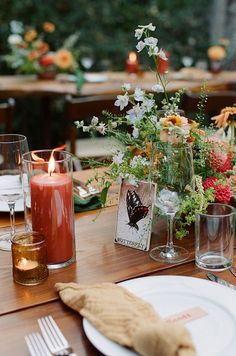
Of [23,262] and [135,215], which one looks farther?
[135,215]

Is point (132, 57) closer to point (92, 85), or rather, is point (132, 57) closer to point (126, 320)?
point (92, 85)

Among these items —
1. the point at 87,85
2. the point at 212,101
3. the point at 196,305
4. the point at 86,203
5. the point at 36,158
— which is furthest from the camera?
the point at 87,85

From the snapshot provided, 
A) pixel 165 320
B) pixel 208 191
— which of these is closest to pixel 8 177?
pixel 208 191

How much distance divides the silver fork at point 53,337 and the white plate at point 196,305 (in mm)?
37

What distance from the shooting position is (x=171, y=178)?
1.08 m

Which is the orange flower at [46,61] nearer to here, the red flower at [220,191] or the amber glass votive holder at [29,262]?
the red flower at [220,191]

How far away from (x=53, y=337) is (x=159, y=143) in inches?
16.9

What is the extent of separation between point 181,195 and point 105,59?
168 inches

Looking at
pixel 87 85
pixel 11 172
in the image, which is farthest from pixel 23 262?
pixel 87 85

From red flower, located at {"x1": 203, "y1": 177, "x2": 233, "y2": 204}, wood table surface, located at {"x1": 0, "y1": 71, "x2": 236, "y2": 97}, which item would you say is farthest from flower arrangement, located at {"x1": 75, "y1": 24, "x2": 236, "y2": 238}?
wood table surface, located at {"x1": 0, "y1": 71, "x2": 236, "y2": 97}

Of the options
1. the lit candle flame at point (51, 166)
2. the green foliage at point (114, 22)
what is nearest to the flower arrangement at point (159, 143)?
the lit candle flame at point (51, 166)

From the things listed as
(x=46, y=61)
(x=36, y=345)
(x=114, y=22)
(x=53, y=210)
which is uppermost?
(x=114, y=22)

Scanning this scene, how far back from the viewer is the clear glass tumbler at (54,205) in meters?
1.07

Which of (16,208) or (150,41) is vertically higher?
(150,41)
